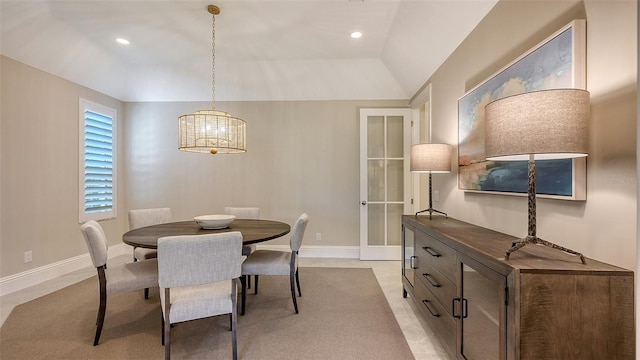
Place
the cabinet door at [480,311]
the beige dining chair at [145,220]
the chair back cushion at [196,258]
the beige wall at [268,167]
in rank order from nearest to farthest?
the cabinet door at [480,311] < the chair back cushion at [196,258] < the beige dining chair at [145,220] < the beige wall at [268,167]

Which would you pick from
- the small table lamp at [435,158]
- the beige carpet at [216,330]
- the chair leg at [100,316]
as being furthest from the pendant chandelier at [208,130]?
the small table lamp at [435,158]

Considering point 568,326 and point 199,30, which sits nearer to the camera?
point 568,326

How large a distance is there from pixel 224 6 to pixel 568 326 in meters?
3.26

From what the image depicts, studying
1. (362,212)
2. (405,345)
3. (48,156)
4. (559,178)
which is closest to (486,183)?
(559,178)

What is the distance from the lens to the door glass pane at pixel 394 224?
3.98m

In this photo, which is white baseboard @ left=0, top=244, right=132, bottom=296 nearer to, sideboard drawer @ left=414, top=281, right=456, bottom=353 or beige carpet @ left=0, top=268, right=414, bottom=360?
beige carpet @ left=0, top=268, right=414, bottom=360

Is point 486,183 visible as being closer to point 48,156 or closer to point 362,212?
point 362,212

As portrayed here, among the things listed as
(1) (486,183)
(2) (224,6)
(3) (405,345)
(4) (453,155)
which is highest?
(2) (224,6)

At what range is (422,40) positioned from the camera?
268cm

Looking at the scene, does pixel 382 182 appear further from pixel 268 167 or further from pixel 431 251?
pixel 431 251

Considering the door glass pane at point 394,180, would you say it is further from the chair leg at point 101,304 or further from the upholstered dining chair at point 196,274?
the chair leg at point 101,304

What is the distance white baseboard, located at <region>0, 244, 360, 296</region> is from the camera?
2.77 m

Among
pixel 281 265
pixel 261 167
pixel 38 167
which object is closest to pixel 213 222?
pixel 281 265

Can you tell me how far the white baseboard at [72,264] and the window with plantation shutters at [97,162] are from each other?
565 mm
